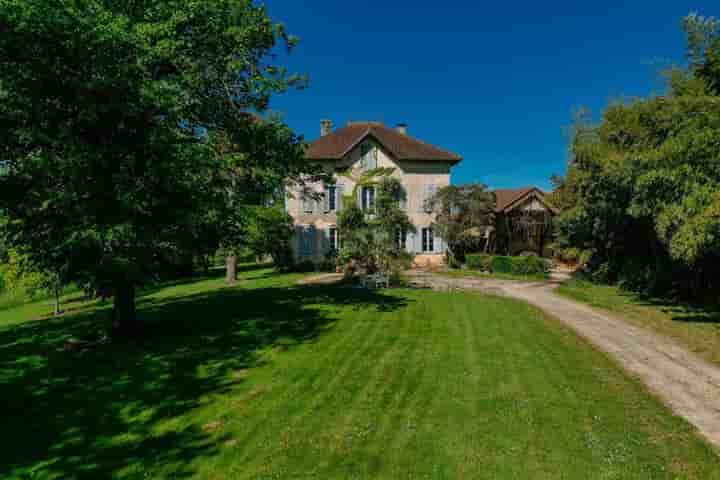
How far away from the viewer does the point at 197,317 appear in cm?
1267

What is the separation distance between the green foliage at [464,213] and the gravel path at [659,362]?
1260 centimetres

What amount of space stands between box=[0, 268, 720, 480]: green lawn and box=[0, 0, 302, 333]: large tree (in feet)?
7.71

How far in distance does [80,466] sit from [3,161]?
6.87m

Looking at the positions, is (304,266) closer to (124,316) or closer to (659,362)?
(124,316)

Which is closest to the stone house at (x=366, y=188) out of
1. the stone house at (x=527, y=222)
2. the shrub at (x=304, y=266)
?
the shrub at (x=304, y=266)

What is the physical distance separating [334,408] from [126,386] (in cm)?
392

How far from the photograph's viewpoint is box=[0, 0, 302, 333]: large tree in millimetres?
7285

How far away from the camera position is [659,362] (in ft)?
26.8

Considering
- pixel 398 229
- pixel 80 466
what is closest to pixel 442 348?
pixel 80 466

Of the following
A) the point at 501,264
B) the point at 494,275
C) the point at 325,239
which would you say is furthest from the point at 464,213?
the point at 325,239

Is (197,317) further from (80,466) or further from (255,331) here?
(80,466)

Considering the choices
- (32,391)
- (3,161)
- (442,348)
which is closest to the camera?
(32,391)

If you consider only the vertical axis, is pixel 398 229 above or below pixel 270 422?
above

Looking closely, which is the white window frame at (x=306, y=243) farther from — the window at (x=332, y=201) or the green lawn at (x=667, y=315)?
the green lawn at (x=667, y=315)
